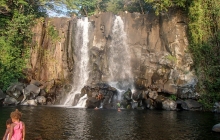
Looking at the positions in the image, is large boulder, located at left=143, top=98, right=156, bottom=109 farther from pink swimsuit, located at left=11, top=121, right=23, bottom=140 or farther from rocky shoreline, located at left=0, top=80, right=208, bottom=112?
pink swimsuit, located at left=11, top=121, right=23, bottom=140

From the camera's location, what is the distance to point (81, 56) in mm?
32250

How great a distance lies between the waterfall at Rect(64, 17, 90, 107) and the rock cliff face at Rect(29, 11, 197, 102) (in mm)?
444

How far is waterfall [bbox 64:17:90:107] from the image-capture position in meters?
31.3

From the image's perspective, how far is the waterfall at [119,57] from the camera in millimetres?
30388

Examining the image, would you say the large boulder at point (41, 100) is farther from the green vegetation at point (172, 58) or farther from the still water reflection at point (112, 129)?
the green vegetation at point (172, 58)

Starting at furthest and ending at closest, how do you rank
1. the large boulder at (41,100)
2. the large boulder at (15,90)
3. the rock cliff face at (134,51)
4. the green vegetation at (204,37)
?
the large boulder at (41,100)
the large boulder at (15,90)
the rock cliff face at (134,51)
the green vegetation at (204,37)

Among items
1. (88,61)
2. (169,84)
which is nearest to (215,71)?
(169,84)

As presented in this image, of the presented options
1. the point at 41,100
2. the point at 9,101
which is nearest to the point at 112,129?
the point at 41,100

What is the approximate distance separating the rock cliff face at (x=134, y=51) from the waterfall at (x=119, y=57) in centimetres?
45

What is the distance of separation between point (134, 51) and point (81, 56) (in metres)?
7.28

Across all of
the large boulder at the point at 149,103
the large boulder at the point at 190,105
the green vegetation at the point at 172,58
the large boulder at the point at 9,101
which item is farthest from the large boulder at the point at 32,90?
the large boulder at the point at 190,105

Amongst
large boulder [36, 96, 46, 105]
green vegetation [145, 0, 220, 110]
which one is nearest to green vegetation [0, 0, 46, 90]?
large boulder [36, 96, 46, 105]

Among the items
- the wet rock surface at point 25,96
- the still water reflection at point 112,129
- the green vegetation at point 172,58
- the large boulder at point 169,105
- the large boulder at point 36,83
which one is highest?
the green vegetation at point 172,58

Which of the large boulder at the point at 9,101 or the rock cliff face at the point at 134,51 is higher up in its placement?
the rock cliff face at the point at 134,51
